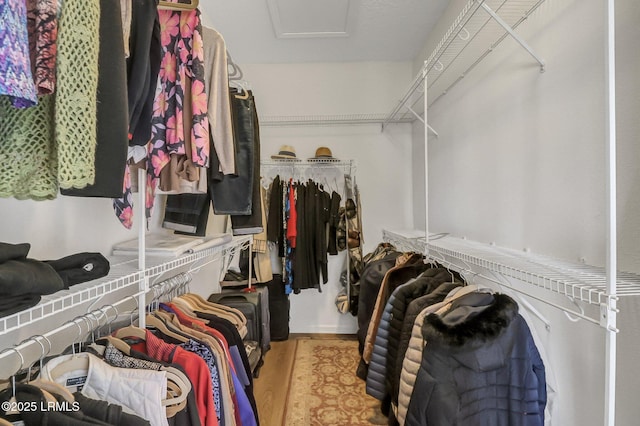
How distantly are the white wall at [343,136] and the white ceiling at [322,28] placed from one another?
142 millimetres

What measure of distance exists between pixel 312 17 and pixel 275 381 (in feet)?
9.16

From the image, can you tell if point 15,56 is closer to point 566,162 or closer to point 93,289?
point 93,289

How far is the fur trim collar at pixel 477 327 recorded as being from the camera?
42.4 inches

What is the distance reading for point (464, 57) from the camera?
209cm

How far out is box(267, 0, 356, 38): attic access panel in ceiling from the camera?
238 cm

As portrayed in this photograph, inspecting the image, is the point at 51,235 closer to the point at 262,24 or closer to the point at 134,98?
the point at 134,98

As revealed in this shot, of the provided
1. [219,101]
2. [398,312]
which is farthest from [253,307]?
[219,101]

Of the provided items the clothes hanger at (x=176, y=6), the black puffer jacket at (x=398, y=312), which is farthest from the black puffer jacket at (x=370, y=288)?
the clothes hanger at (x=176, y=6)

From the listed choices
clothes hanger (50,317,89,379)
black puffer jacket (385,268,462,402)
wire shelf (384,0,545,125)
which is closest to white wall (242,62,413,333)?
wire shelf (384,0,545,125)

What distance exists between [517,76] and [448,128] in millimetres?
845

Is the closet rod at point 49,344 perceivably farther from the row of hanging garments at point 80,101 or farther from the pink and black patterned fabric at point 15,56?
the pink and black patterned fabric at point 15,56

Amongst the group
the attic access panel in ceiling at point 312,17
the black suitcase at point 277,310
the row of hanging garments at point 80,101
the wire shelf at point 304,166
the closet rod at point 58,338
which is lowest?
the black suitcase at point 277,310

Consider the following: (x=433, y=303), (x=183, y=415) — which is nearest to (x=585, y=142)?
(x=433, y=303)

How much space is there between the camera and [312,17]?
2.54 meters
